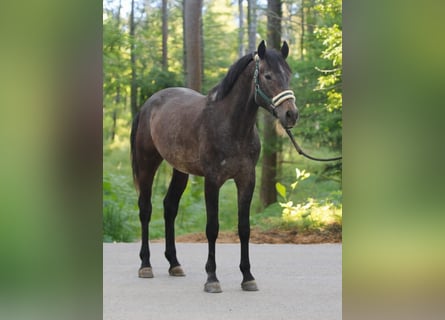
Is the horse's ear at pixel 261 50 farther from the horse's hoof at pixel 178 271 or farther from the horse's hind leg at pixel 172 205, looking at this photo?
the horse's hoof at pixel 178 271

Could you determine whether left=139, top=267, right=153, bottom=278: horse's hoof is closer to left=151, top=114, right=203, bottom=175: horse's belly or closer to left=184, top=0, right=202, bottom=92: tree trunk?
left=151, top=114, right=203, bottom=175: horse's belly

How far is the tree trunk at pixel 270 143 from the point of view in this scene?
39.8ft

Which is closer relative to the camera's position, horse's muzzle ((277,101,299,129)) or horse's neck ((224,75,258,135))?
horse's muzzle ((277,101,299,129))

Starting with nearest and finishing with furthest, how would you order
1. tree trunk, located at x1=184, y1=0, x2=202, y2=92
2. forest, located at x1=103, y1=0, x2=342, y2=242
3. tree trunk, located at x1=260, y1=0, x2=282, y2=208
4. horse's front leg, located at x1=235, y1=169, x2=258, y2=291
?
horse's front leg, located at x1=235, y1=169, x2=258, y2=291 → forest, located at x1=103, y1=0, x2=342, y2=242 → tree trunk, located at x1=184, y1=0, x2=202, y2=92 → tree trunk, located at x1=260, y1=0, x2=282, y2=208

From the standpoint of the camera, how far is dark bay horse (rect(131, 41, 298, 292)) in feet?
16.6

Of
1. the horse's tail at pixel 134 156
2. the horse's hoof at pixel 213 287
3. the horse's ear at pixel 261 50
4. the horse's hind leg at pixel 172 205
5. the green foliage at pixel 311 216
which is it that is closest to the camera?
the horse's ear at pixel 261 50

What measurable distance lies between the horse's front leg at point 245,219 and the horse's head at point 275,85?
1.89 feet

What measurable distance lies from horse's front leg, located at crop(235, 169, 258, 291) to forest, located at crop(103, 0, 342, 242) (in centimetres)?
355

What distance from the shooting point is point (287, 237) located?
865 centimetres

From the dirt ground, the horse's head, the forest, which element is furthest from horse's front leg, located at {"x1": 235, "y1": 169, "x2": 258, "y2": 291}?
the forest

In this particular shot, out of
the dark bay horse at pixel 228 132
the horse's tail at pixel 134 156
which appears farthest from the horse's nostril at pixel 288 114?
the horse's tail at pixel 134 156

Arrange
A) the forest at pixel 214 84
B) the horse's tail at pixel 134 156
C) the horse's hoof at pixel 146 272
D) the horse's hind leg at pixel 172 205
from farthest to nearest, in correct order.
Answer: the forest at pixel 214 84
the horse's tail at pixel 134 156
the horse's hind leg at pixel 172 205
the horse's hoof at pixel 146 272

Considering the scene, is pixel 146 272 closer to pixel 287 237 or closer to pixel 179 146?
pixel 179 146
